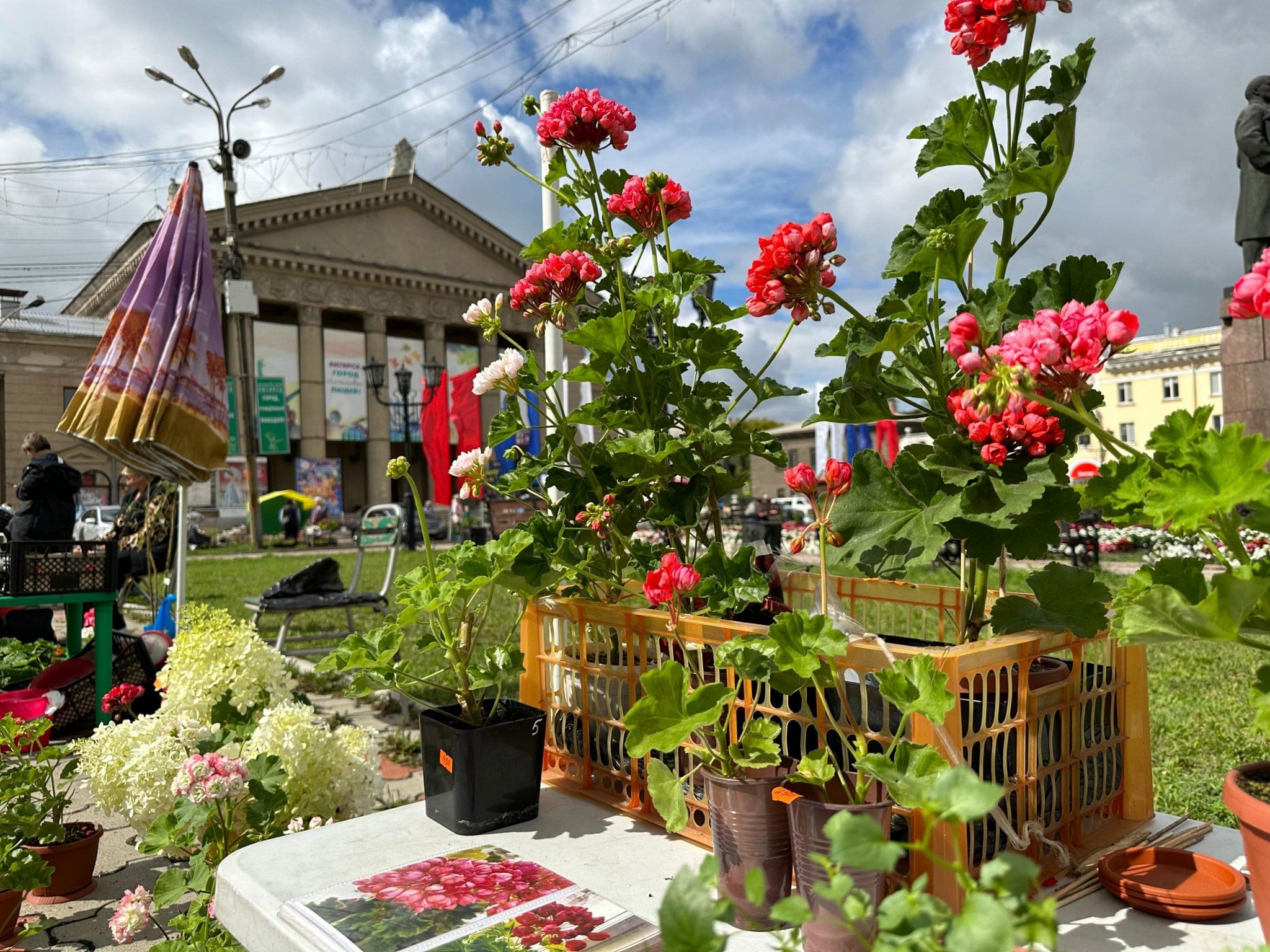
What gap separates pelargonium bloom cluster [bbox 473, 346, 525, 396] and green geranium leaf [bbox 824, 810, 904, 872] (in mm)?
1093

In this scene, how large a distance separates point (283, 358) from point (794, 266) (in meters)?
30.9

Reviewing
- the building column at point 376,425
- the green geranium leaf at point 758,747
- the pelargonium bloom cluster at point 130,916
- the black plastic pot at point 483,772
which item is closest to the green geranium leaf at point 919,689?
the green geranium leaf at point 758,747

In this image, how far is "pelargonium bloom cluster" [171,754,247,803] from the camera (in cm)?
165

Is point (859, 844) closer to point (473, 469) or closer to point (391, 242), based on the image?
point (473, 469)

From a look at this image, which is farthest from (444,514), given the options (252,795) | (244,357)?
(252,795)

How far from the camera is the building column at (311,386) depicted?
2959cm

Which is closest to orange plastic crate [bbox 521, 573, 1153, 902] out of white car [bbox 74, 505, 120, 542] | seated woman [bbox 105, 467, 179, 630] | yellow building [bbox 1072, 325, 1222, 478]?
seated woman [bbox 105, 467, 179, 630]

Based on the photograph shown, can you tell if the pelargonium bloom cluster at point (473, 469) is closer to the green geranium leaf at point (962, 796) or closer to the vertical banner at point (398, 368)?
the green geranium leaf at point (962, 796)

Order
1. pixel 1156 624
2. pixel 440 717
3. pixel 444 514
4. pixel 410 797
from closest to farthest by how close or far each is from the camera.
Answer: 1. pixel 1156 624
2. pixel 440 717
3. pixel 410 797
4. pixel 444 514

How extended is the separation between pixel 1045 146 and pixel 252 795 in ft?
5.94

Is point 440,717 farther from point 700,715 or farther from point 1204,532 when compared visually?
point 1204,532

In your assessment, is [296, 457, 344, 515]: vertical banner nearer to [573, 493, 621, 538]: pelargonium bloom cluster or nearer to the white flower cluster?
the white flower cluster

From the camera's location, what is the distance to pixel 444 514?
86.2 feet

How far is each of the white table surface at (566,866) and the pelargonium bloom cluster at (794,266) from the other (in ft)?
2.57
